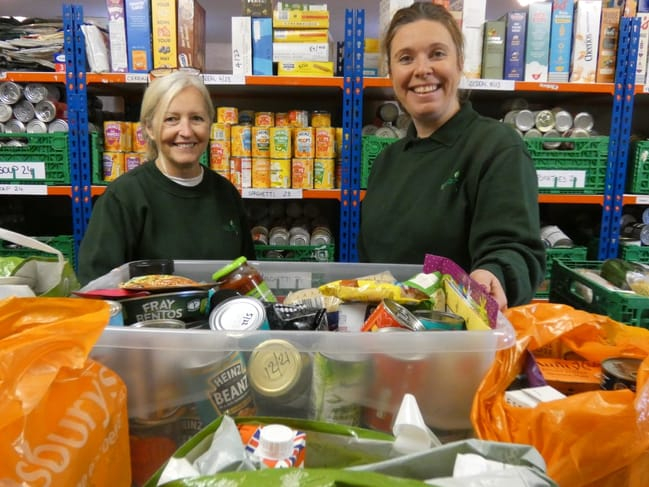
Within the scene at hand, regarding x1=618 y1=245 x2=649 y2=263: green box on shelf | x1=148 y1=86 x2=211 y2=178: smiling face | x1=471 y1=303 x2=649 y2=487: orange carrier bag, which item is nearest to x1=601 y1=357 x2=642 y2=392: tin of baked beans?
x1=471 y1=303 x2=649 y2=487: orange carrier bag

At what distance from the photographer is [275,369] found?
59cm

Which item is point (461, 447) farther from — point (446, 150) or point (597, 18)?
point (597, 18)

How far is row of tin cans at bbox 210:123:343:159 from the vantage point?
225 centimetres

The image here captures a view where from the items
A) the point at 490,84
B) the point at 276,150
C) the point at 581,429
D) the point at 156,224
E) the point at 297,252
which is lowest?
the point at 297,252

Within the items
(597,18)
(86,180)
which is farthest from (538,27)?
(86,180)

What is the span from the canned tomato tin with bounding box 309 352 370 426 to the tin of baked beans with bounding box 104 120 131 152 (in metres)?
2.02

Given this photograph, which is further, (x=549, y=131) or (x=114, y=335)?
(x=549, y=131)

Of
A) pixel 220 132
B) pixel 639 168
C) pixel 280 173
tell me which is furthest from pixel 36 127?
pixel 639 168

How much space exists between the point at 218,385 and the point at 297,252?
1841 mm

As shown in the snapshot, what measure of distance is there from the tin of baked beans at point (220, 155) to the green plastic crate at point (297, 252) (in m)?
0.41

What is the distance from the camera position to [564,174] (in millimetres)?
2324

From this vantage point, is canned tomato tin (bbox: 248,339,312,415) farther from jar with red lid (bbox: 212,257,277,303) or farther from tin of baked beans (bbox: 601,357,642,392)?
tin of baked beans (bbox: 601,357,642,392)

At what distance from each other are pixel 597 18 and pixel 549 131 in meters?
0.54

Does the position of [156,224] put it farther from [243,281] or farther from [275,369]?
[275,369]
